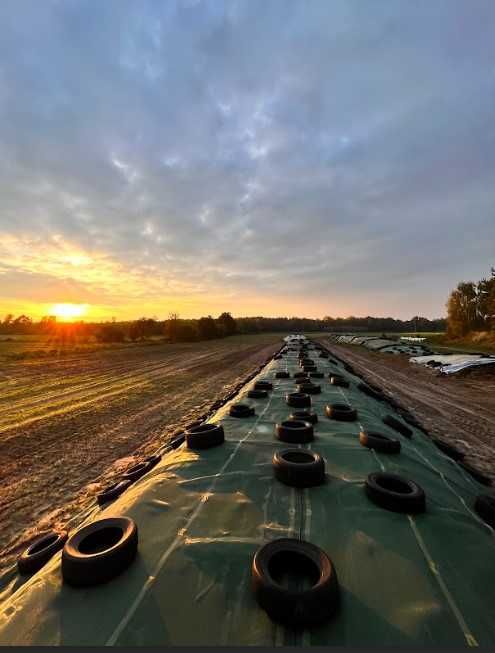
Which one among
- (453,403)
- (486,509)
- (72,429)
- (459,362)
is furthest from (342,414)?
(459,362)

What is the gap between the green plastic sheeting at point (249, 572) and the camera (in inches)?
70.9

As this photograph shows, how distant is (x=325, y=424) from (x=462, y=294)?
64.2 meters

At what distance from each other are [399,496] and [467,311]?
63.4 meters

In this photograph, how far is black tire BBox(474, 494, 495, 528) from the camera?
299 centimetres

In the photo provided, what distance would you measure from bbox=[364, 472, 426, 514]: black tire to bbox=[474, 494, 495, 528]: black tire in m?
0.71

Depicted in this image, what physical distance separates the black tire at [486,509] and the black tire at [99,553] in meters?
3.61

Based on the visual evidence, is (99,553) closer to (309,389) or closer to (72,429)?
(309,389)

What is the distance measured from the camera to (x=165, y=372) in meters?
21.8

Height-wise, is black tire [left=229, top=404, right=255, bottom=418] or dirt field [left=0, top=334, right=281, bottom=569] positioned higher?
black tire [left=229, top=404, right=255, bottom=418]

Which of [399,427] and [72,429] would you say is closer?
[399,427]

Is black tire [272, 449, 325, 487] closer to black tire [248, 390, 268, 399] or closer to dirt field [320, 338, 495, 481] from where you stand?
black tire [248, 390, 268, 399]

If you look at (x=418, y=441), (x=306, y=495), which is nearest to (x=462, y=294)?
(x=418, y=441)

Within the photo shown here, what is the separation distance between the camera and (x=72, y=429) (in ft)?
31.4

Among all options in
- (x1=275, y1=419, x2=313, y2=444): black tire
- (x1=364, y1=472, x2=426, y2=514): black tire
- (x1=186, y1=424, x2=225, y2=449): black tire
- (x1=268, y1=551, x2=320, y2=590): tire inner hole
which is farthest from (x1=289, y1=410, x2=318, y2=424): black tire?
(x1=268, y1=551, x2=320, y2=590): tire inner hole
